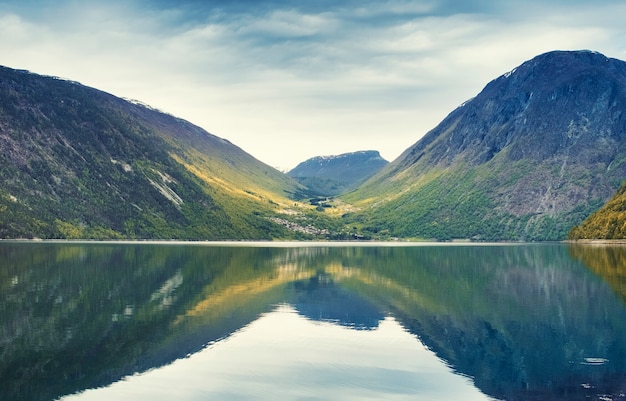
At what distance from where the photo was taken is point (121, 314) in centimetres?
7100

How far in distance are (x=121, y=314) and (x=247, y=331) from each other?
16.7 meters

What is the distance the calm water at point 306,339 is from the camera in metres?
42.4

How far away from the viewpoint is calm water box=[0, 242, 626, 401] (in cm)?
4244

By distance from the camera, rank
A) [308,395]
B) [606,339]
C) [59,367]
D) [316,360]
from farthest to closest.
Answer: [606,339], [316,360], [59,367], [308,395]

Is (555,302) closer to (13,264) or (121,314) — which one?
(121,314)

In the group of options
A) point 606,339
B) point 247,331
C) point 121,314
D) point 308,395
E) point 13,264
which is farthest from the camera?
point 13,264

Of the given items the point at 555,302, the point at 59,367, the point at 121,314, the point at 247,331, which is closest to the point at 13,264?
the point at 121,314

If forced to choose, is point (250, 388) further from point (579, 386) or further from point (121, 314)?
point (121, 314)

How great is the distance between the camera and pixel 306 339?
6038cm

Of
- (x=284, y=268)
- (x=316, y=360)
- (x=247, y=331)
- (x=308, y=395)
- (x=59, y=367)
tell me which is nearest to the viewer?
(x=308, y=395)

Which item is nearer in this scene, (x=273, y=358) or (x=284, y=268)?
(x=273, y=358)

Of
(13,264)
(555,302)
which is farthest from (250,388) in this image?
(13,264)

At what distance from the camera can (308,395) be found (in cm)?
4100

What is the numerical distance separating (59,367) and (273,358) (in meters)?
16.2
